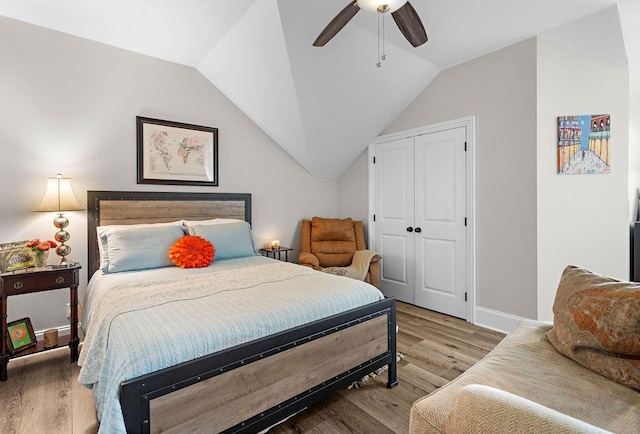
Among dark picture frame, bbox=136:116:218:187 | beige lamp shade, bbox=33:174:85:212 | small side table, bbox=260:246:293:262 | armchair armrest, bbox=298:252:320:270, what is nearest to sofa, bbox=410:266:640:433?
armchair armrest, bbox=298:252:320:270

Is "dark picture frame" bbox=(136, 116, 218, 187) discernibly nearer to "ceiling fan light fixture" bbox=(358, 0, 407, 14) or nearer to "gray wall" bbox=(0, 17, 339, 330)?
"gray wall" bbox=(0, 17, 339, 330)

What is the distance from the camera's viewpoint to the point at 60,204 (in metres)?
2.58

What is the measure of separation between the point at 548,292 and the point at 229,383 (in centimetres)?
285

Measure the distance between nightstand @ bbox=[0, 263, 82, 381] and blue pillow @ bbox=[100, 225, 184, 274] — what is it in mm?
236

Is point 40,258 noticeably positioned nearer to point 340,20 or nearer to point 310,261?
point 310,261

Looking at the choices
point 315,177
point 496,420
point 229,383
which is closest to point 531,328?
point 496,420

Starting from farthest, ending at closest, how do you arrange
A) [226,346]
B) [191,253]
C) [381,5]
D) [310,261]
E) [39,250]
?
[310,261] → [191,253] → [39,250] → [381,5] → [226,346]

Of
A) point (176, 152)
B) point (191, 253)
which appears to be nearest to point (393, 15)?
point (191, 253)

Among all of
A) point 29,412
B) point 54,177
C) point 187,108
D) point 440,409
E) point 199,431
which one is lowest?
point 29,412

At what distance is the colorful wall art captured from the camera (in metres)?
2.79

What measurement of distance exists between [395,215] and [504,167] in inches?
54.8

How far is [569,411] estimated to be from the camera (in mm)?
1008

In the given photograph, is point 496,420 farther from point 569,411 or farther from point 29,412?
point 29,412

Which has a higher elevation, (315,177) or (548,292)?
(315,177)
